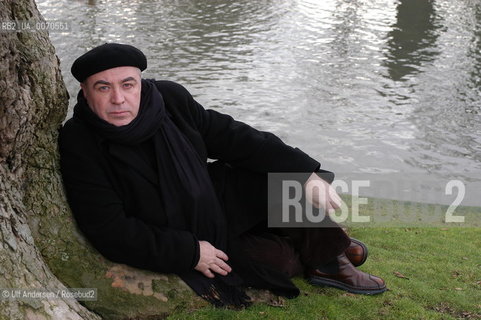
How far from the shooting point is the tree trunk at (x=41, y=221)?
3414 millimetres

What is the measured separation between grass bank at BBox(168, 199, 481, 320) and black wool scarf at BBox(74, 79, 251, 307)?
0.20 metres

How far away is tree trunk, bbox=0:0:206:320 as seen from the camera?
3.41 meters

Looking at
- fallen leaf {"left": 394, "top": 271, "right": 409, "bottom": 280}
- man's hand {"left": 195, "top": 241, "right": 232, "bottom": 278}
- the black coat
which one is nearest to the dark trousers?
man's hand {"left": 195, "top": 241, "right": 232, "bottom": 278}

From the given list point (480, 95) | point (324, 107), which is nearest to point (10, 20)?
point (324, 107)

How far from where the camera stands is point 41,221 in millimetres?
3879

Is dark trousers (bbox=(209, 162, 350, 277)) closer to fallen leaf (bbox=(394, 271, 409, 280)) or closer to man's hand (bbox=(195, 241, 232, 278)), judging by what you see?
man's hand (bbox=(195, 241, 232, 278))

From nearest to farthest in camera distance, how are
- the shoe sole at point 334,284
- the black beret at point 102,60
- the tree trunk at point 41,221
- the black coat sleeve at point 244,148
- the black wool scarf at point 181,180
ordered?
the tree trunk at point 41,221 < the black beret at point 102,60 < the black wool scarf at point 181,180 < the black coat sleeve at point 244,148 < the shoe sole at point 334,284

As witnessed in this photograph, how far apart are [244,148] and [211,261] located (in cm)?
98

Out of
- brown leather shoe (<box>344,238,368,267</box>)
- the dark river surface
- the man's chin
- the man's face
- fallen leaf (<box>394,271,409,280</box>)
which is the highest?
the man's face

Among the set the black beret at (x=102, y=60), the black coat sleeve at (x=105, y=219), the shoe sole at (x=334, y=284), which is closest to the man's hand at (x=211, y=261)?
the black coat sleeve at (x=105, y=219)

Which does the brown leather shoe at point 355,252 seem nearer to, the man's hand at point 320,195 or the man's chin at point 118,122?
the man's hand at point 320,195

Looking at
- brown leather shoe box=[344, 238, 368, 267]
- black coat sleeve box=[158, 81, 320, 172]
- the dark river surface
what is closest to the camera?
black coat sleeve box=[158, 81, 320, 172]

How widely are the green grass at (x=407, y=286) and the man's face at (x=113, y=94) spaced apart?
151 centimetres

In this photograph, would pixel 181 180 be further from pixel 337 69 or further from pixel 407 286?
pixel 337 69
